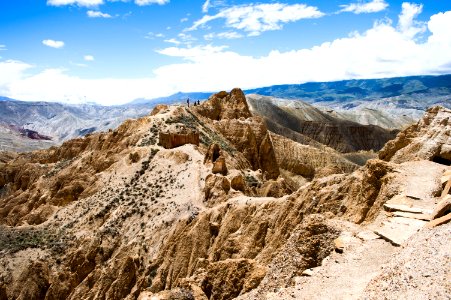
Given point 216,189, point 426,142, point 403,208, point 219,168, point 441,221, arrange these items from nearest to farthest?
1. point 441,221
2. point 403,208
3. point 426,142
4. point 216,189
5. point 219,168

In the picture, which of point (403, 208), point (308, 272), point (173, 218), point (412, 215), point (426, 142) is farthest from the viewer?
point (173, 218)

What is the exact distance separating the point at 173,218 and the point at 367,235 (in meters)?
24.4

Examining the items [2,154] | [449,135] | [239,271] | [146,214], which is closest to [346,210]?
[239,271]

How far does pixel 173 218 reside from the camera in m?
38.3

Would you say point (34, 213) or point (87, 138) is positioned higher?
point (87, 138)

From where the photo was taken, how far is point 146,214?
133ft

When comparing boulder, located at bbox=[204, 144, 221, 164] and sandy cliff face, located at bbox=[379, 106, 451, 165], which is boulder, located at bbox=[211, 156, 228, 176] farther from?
sandy cliff face, located at bbox=[379, 106, 451, 165]

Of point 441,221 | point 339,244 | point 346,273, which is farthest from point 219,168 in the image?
point 441,221

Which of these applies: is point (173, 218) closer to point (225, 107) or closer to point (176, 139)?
point (176, 139)

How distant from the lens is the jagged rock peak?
73.5 metres

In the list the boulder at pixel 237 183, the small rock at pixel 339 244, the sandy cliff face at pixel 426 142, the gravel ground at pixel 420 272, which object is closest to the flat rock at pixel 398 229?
the small rock at pixel 339 244

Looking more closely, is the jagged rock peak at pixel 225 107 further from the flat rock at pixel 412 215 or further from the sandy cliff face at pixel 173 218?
the flat rock at pixel 412 215

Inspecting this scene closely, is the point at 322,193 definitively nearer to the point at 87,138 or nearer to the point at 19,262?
the point at 19,262

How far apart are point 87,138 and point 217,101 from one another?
2166cm
